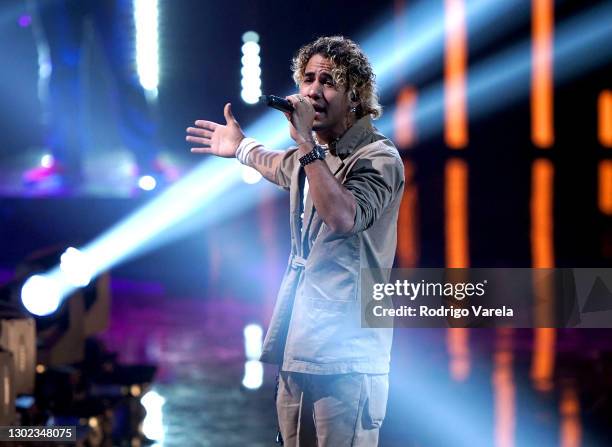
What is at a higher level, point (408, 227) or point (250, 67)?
point (250, 67)

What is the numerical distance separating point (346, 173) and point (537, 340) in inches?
171

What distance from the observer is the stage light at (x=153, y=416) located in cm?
417

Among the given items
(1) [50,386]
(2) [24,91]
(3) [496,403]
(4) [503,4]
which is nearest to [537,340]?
(3) [496,403]

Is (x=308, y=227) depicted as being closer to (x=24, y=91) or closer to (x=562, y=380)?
(x=562, y=380)

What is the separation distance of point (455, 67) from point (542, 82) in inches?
50.3

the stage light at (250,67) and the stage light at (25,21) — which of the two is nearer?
the stage light at (250,67)

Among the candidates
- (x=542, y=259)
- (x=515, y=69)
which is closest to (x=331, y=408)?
(x=542, y=259)

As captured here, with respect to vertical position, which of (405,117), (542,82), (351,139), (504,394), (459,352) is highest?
(542,82)

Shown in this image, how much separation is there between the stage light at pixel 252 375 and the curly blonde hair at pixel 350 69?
2.91 m

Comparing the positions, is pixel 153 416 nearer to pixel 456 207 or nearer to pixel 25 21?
pixel 456 207

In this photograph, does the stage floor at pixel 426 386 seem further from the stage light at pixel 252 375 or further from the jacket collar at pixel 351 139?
the jacket collar at pixel 351 139

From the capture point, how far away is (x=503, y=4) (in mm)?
9477

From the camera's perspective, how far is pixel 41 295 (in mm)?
4312

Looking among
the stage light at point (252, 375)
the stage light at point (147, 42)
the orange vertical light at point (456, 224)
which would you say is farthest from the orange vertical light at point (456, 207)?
the stage light at point (252, 375)
